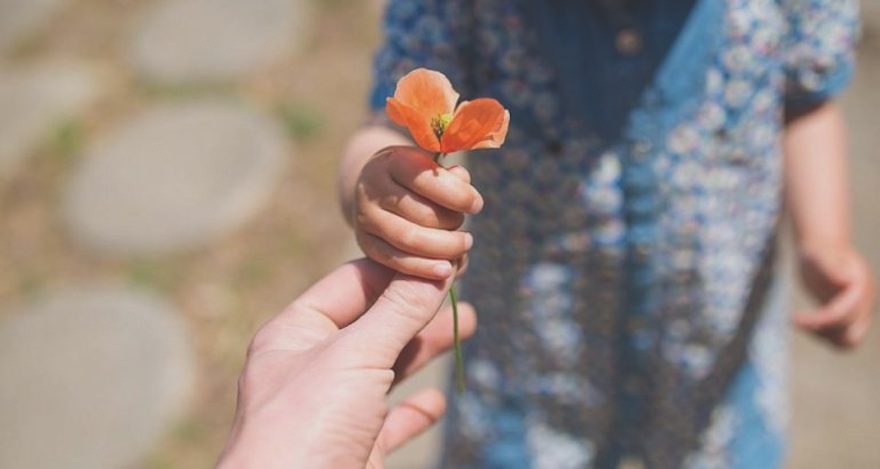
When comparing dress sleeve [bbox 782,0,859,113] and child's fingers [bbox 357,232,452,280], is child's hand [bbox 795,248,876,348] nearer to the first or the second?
dress sleeve [bbox 782,0,859,113]

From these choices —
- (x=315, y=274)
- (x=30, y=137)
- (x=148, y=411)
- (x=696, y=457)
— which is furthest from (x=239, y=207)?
(x=696, y=457)

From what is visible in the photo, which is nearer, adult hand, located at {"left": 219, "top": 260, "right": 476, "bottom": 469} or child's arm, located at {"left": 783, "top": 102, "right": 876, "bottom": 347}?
adult hand, located at {"left": 219, "top": 260, "right": 476, "bottom": 469}

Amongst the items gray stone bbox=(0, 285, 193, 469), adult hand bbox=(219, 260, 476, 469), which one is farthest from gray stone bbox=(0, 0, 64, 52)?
adult hand bbox=(219, 260, 476, 469)

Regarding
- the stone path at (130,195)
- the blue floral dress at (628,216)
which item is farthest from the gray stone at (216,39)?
the blue floral dress at (628,216)

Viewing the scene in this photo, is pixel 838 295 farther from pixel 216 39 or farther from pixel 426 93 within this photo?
pixel 216 39

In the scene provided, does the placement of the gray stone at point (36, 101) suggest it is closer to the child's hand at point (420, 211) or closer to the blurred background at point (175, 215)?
the blurred background at point (175, 215)

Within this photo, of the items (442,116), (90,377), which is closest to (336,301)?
(442,116)
